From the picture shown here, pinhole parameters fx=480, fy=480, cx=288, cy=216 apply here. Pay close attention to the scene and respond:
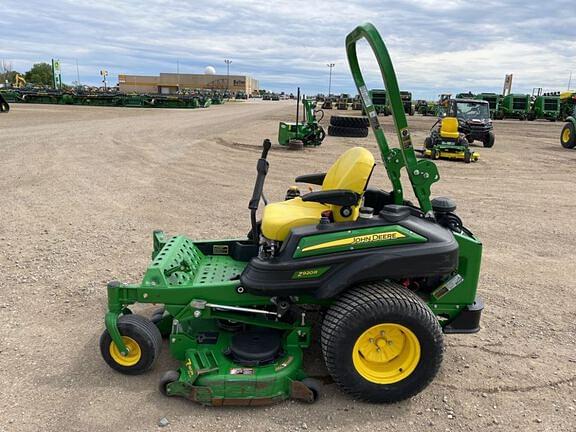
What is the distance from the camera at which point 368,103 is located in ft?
11.0

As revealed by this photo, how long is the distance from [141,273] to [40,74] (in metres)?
101

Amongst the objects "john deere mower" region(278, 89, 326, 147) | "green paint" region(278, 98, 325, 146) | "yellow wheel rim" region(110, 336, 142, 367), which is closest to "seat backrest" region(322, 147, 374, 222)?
"yellow wheel rim" region(110, 336, 142, 367)

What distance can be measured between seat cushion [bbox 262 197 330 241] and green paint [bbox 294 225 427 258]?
260mm

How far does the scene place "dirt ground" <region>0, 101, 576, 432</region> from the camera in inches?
110

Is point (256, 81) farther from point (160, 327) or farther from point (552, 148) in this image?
point (160, 327)

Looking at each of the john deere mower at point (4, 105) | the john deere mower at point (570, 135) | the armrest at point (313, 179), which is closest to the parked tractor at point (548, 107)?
the john deere mower at point (570, 135)

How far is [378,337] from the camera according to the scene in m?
2.87

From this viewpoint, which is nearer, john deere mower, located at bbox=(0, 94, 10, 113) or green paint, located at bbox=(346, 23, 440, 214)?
green paint, located at bbox=(346, 23, 440, 214)

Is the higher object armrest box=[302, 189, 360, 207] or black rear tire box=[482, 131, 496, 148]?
armrest box=[302, 189, 360, 207]

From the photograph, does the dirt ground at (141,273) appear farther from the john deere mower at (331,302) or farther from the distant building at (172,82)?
the distant building at (172,82)

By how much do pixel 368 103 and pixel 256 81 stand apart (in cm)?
15258

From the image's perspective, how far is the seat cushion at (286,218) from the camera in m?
3.08

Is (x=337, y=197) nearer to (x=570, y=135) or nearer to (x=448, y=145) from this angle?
(x=448, y=145)

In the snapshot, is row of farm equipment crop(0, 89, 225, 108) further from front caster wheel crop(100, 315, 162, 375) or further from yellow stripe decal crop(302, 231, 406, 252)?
yellow stripe decal crop(302, 231, 406, 252)
